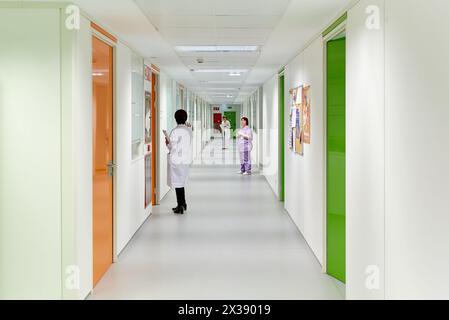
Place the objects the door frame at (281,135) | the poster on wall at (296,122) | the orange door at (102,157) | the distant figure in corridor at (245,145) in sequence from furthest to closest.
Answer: the distant figure in corridor at (245,145)
the door frame at (281,135)
the poster on wall at (296,122)
the orange door at (102,157)

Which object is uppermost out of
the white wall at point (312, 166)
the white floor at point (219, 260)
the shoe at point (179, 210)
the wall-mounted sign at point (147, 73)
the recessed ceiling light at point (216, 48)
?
the recessed ceiling light at point (216, 48)

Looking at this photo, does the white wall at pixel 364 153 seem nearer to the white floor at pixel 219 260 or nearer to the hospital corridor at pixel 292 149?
the hospital corridor at pixel 292 149

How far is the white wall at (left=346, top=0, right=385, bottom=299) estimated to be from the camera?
3.57m

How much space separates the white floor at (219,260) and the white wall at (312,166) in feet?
0.88

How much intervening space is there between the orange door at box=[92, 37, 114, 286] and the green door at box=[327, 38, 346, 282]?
2.35 meters

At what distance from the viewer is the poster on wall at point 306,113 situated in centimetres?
661

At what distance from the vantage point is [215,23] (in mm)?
5930

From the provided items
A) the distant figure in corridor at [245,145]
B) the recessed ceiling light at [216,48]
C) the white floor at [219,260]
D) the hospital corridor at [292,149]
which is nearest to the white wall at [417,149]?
the hospital corridor at [292,149]

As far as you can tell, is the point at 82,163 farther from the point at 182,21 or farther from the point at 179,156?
the point at 179,156

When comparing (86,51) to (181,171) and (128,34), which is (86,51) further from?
(181,171)

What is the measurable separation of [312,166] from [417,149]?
3571 mm

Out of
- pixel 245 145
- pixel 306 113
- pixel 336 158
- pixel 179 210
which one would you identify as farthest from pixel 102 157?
pixel 245 145

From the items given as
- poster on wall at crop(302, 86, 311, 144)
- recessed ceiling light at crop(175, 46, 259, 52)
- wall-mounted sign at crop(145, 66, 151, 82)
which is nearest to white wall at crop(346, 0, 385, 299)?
poster on wall at crop(302, 86, 311, 144)
